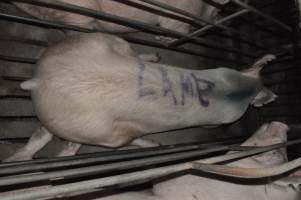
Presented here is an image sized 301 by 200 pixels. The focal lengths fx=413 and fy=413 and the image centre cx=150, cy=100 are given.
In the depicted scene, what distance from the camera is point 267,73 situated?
2.21m

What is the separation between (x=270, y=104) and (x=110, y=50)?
1129mm

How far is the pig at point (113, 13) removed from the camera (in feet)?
5.03

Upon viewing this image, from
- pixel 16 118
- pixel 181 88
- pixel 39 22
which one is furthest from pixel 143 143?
pixel 39 22

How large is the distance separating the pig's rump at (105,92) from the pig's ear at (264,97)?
1.59 ft

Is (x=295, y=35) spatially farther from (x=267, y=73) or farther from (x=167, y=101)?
(x=167, y=101)

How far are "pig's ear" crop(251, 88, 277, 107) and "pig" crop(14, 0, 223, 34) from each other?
488mm

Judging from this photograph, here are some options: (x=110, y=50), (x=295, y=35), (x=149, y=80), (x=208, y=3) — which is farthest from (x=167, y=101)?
(x=295, y=35)

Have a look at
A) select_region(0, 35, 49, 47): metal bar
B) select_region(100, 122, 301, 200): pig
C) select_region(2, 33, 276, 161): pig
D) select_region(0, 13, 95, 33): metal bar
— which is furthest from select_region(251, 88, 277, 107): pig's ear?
select_region(0, 35, 49, 47): metal bar

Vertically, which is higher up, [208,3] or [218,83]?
[208,3]

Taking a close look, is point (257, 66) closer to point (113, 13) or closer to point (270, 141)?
point (270, 141)

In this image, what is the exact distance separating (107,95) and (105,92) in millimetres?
13

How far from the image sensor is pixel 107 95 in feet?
4.61

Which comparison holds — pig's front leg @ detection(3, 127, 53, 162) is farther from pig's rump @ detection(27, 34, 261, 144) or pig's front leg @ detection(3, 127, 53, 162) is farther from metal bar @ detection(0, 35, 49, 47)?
metal bar @ detection(0, 35, 49, 47)

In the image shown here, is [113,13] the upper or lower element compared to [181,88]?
upper
